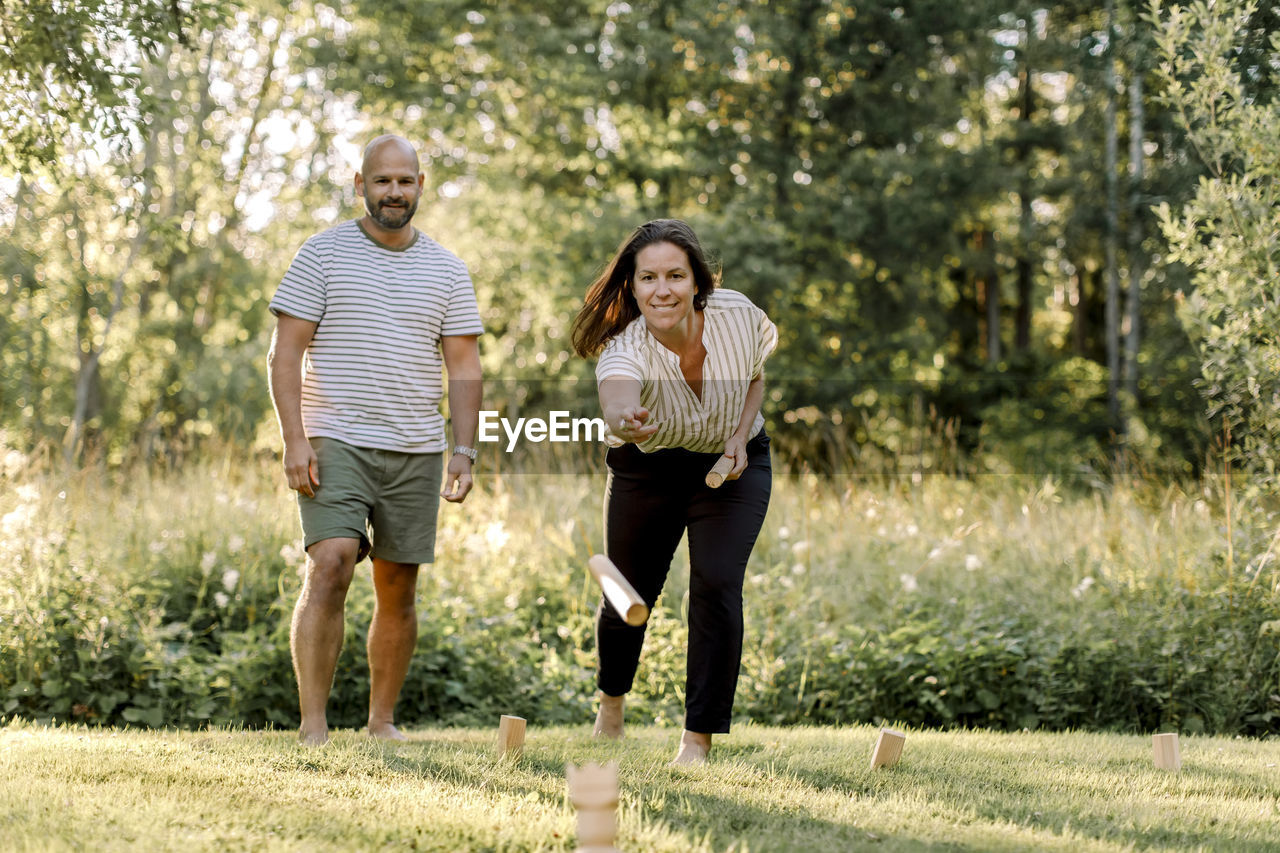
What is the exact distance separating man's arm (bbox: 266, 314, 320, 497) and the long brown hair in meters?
1.03

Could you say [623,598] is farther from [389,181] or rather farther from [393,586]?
[389,181]

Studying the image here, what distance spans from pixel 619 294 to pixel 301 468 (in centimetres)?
128

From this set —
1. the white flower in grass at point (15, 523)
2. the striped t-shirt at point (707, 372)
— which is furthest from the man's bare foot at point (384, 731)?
the white flower in grass at point (15, 523)

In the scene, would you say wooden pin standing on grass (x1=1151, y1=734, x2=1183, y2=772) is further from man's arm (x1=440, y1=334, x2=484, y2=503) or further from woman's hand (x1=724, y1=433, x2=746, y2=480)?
man's arm (x1=440, y1=334, x2=484, y2=503)

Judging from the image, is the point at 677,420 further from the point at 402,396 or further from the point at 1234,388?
the point at 1234,388

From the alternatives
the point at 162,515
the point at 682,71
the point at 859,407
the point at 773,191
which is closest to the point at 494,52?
the point at 682,71

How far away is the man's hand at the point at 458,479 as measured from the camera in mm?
4547

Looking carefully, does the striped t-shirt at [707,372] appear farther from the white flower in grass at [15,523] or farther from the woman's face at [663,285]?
the white flower in grass at [15,523]

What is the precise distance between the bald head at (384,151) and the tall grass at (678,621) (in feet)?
7.93

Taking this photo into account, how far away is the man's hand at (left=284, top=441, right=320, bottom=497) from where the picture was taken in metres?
4.21

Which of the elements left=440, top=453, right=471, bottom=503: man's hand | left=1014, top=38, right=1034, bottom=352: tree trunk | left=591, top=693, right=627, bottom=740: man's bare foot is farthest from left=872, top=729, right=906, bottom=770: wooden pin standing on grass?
left=1014, top=38, right=1034, bottom=352: tree trunk

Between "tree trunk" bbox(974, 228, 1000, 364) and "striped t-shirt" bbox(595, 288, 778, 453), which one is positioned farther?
"tree trunk" bbox(974, 228, 1000, 364)

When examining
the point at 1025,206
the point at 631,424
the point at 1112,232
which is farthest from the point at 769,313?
the point at 631,424

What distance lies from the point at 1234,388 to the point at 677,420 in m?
3.38
